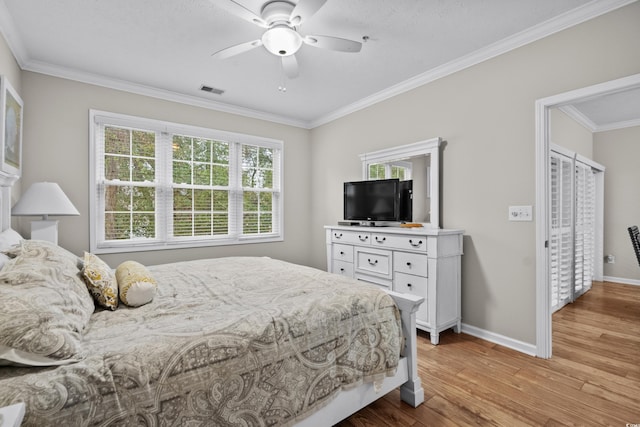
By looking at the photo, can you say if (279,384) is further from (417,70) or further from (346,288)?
(417,70)

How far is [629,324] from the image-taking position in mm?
3086

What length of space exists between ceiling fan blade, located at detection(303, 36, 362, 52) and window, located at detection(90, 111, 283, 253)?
231cm

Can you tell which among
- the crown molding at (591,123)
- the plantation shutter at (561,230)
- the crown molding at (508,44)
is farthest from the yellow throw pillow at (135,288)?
the crown molding at (591,123)

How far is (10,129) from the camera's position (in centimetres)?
245

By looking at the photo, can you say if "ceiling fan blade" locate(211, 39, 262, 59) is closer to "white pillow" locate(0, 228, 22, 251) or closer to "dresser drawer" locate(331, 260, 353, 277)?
"white pillow" locate(0, 228, 22, 251)

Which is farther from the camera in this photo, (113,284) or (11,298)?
(113,284)

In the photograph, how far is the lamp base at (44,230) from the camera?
2477mm

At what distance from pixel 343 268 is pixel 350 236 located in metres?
0.42

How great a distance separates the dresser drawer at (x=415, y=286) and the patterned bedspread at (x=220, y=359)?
1122 mm

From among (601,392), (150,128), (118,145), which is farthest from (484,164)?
(118,145)

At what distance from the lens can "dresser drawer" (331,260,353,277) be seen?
356 centimetres

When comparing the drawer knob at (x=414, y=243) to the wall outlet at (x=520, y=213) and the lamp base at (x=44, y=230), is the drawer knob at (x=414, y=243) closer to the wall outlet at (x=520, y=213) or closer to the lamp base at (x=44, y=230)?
the wall outlet at (x=520, y=213)

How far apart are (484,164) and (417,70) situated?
4.00ft

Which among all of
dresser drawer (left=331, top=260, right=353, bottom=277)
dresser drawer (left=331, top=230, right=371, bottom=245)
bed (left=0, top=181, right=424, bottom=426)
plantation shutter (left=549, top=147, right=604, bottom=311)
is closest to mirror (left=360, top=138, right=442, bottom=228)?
dresser drawer (left=331, top=230, right=371, bottom=245)
